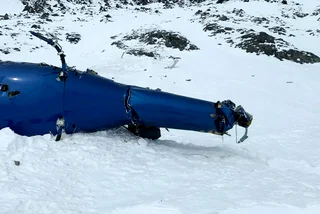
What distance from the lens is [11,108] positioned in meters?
5.70

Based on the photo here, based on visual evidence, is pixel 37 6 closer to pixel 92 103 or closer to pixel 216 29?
pixel 216 29

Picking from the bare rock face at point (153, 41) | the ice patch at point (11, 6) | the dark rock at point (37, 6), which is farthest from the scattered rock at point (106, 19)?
the ice patch at point (11, 6)

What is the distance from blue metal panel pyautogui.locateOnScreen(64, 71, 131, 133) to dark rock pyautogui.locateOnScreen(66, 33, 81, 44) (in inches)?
995

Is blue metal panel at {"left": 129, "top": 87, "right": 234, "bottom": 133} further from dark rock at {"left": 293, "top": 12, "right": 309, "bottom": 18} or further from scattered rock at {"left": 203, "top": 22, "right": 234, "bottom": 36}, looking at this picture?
dark rock at {"left": 293, "top": 12, "right": 309, "bottom": 18}

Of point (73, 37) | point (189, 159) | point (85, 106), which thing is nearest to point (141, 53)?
point (73, 37)

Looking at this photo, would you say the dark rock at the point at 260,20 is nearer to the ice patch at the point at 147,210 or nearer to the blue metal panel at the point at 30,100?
the blue metal panel at the point at 30,100

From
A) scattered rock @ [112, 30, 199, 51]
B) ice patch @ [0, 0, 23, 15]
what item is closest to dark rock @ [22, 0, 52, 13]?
ice patch @ [0, 0, 23, 15]

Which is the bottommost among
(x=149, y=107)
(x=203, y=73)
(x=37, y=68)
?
(x=203, y=73)

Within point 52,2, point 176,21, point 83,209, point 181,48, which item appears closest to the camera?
point 83,209

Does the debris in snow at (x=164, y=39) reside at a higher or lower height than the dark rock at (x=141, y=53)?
higher

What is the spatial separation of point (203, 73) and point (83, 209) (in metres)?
15.5

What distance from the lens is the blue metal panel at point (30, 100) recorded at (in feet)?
18.7

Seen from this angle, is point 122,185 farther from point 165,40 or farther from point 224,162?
point 165,40

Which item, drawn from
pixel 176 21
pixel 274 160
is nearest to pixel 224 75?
pixel 274 160
